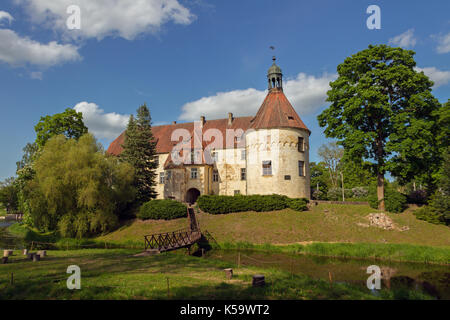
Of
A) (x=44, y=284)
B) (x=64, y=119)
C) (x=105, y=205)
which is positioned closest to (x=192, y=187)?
(x=105, y=205)

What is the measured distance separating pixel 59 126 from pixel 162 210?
17.1 meters

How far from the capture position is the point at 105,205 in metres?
29.9

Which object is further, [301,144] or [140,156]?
[140,156]

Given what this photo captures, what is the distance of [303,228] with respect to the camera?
2738 centimetres

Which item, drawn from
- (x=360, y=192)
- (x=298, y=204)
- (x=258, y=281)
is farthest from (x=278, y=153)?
(x=258, y=281)

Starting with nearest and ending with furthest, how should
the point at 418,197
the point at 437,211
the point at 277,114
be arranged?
the point at 437,211 < the point at 418,197 < the point at 277,114

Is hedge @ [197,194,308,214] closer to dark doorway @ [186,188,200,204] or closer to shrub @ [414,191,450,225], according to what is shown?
dark doorway @ [186,188,200,204]

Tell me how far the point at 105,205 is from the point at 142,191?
5.95 meters

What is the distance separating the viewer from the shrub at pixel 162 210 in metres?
31.6

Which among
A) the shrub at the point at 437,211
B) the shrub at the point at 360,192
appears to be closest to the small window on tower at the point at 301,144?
the shrub at the point at 437,211

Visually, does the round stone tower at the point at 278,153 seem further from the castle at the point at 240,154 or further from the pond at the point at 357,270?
the pond at the point at 357,270

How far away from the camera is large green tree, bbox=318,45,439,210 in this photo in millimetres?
26641

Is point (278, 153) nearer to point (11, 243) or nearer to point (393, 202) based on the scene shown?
point (393, 202)
